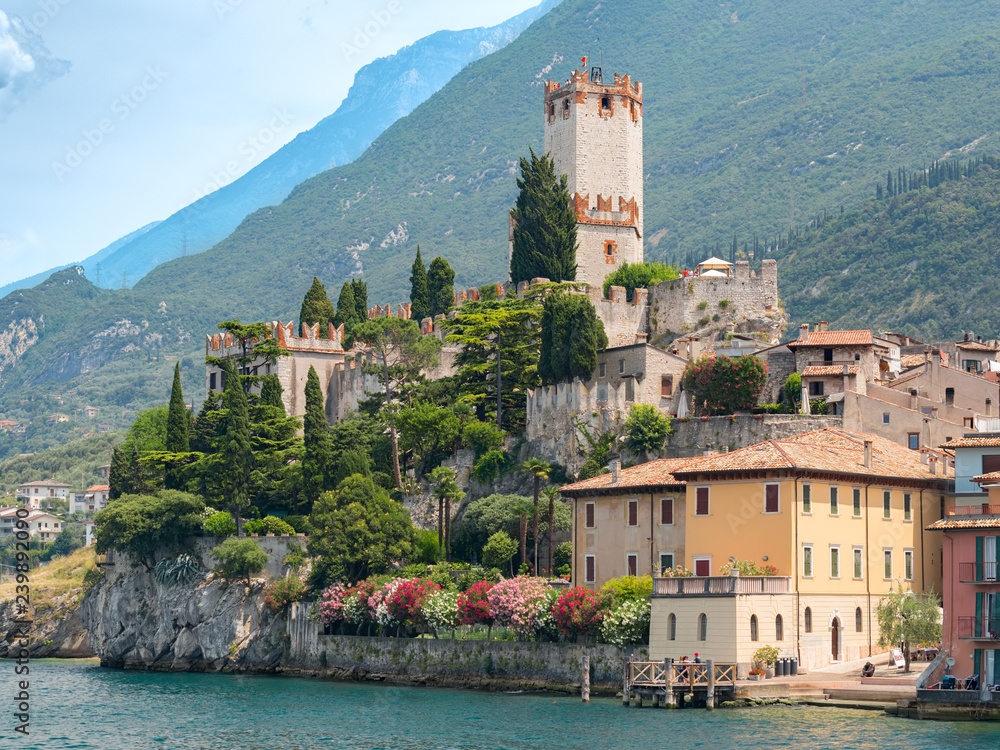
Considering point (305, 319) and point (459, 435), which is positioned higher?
point (305, 319)

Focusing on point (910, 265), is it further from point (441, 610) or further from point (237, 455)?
point (441, 610)

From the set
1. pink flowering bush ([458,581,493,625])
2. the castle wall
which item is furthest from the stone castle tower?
pink flowering bush ([458,581,493,625])

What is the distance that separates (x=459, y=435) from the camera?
280 feet

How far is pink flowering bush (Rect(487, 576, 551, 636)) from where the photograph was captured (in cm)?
6669

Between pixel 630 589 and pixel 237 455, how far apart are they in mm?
32839

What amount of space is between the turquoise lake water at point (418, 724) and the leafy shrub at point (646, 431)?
16253mm

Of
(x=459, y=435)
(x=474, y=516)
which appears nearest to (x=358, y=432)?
(x=459, y=435)

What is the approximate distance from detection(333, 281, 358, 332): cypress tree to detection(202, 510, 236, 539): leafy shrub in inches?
791

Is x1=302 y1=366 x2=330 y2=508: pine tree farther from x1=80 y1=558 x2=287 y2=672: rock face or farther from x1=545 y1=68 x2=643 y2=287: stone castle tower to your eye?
x1=545 y1=68 x2=643 y2=287: stone castle tower

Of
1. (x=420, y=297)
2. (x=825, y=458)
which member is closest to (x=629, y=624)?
(x=825, y=458)

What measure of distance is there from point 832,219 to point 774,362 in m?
106

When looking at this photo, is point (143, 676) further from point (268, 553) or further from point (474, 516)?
point (474, 516)

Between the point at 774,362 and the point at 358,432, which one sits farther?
the point at 358,432

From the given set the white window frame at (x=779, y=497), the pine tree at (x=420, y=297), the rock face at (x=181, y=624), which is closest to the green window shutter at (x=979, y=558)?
the white window frame at (x=779, y=497)
